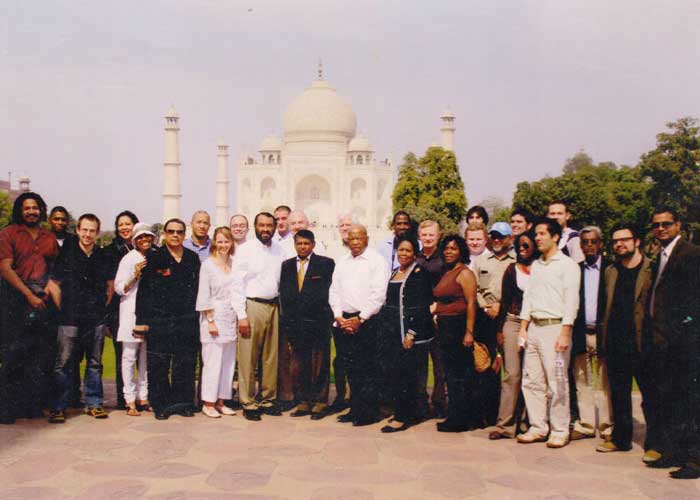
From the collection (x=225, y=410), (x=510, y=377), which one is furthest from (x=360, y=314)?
(x=225, y=410)

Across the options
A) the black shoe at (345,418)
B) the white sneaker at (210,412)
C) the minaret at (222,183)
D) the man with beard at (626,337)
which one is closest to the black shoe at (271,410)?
the white sneaker at (210,412)

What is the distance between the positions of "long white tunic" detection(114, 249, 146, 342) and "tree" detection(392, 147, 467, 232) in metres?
25.1

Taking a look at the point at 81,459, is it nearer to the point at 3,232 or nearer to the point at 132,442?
the point at 132,442

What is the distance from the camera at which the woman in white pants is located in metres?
5.71

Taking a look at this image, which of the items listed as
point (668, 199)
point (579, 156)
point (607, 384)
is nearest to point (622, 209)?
point (668, 199)

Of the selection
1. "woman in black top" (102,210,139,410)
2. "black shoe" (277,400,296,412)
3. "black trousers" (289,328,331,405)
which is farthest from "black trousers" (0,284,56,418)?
"black trousers" (289,328,331,405)

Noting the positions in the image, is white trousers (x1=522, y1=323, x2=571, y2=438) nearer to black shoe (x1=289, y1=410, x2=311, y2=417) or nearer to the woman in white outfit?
black shoe (x1=289, y1=410, x2=311, y2=417)

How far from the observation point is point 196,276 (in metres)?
5.77

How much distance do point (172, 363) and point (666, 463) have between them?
145 inches

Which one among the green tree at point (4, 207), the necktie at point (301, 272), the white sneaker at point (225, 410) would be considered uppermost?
the green tree at point (4, 207)

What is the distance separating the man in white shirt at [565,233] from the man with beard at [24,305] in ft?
13.1

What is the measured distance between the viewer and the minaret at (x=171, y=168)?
41.6 metres

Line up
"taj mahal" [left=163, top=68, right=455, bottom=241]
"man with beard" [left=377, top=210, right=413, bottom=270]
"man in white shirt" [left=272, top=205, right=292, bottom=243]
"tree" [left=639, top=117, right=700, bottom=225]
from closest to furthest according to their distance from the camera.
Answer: "man with beard" [left=377, top=210, right=413, bottom=270] → "man in white shirt" [left=272, top=205, right=292, bottom=243] → "tree" [left=639, top=117, right=700, bottom=225] → "taj mahal" [left=163, top=68, right=455, bottom=241]

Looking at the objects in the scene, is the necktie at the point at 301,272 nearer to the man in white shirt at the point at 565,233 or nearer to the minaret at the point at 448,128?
the man in white shirt at the point at 565,233
